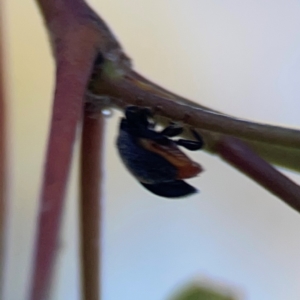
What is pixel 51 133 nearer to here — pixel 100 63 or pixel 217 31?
pixel 100 63

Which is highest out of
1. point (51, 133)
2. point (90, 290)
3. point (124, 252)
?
point (51, 133)

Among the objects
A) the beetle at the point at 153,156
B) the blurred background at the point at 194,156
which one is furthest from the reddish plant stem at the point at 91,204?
the blurred background at the point at 194,156

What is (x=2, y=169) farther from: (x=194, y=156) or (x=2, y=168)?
(x=194, y=156)

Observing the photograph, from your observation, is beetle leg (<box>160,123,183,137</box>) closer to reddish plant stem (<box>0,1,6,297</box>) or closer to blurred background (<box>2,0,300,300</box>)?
reddish plant stem (<box>0,1,6,297</box>)

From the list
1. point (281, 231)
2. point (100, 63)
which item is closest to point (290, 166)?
point (100, 63)

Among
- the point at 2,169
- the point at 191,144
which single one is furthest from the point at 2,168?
the point at 191,144

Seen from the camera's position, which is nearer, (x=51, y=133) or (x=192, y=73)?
(x=51, y=133)
